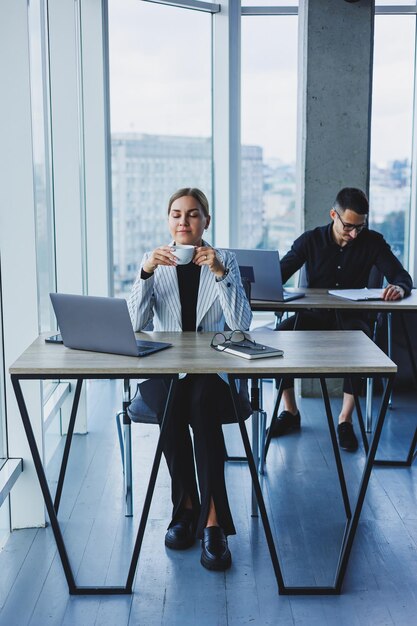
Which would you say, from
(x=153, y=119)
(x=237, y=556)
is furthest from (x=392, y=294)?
(x=153, y=119)

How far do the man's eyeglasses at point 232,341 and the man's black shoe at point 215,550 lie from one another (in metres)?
0.67

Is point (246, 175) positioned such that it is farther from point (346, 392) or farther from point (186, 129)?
point (346, 392)

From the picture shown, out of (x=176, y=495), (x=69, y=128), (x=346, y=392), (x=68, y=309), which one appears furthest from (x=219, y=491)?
(x=69, y=128)

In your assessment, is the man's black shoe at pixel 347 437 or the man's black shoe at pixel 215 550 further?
the man's black shoe at pixel 347 437

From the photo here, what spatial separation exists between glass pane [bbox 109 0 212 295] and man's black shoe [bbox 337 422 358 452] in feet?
7.20

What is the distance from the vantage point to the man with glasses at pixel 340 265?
4.36 meters

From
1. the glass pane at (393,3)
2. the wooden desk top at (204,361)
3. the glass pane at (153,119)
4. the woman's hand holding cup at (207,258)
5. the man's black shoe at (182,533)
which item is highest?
the glass pane at (393,3)

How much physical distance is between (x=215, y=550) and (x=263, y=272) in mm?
1562

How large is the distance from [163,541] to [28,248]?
4.09 feet

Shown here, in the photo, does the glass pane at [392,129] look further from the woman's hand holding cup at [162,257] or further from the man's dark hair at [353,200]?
the woman's hand holding cup at [162,257]

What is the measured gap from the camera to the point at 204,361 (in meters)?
2.61

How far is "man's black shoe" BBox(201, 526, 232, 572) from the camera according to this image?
2.85 metres

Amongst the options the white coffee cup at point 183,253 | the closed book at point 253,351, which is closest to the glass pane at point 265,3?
the white coffee cup at point 183,253

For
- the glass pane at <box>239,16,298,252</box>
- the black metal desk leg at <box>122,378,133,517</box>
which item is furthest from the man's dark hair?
the glass pane at <box>239,16,298,252</box>
